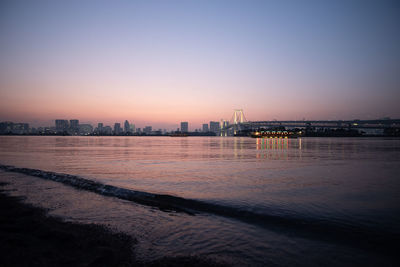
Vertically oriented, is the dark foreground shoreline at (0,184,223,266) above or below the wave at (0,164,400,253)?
above

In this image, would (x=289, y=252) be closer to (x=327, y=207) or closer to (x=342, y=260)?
(x=342, y=260)

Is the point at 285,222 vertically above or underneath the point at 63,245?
underneath

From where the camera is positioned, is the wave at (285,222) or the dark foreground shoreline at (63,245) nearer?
the dark foreground shoreline at (63,245)

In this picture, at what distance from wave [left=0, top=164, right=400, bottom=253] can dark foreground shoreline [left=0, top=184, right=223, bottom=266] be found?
214 centimetres

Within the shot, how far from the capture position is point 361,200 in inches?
282

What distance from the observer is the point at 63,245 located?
3701 millimetres

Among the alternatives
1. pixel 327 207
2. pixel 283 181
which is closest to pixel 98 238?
pixel 327 207

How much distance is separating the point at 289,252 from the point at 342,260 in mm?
713

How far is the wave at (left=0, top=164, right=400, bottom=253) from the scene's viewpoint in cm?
441

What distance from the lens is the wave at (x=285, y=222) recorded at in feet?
14.5

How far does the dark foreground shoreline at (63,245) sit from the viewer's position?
3.19 m

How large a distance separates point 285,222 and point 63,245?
4.16m

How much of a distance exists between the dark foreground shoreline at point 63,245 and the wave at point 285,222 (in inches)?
84.4

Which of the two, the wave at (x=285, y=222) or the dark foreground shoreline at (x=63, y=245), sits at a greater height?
the dark foreground shoreline at (x=63, y=245)
